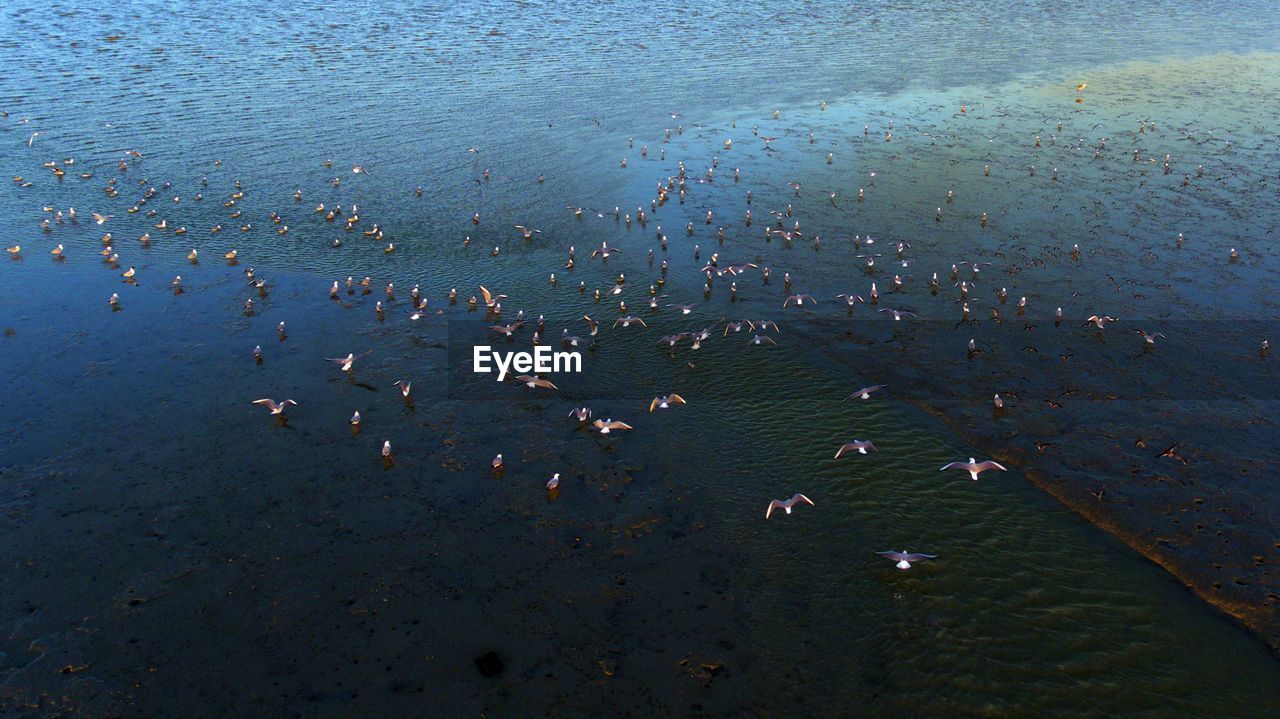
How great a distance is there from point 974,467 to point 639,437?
32.2 ft

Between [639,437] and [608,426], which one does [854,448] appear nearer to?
[639,437]

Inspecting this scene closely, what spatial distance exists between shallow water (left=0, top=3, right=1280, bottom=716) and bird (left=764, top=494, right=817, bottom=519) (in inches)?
13.1

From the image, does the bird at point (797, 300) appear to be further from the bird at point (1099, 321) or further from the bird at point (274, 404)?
the bird at point (274, 404)

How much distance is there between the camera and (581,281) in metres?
33.8

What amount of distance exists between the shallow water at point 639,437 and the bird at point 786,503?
0.33 meters

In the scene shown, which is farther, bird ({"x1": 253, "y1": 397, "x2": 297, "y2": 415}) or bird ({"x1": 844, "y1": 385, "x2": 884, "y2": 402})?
bird ({"x1": 844, "y1": 385, "x2": 884, "y2": 402})

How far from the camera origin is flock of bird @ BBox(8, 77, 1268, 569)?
82.2 ft

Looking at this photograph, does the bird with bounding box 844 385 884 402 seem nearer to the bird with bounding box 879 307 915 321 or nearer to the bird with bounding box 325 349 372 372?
the bird with bounding box 879 307 915 321

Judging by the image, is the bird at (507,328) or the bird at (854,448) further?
the bird at (507,328)

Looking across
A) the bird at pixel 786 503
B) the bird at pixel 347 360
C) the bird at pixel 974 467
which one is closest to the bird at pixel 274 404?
the bird at pixel 347 360

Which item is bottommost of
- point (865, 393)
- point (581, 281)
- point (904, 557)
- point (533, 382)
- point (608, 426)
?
point (904, 557)

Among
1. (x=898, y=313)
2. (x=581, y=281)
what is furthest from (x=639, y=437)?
(x=898, y=313)

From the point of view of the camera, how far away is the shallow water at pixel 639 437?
17.1m

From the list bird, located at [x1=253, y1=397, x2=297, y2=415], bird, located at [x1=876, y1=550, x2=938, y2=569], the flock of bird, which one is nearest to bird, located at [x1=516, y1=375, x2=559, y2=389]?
the flock of bird
